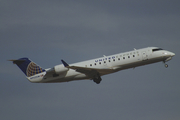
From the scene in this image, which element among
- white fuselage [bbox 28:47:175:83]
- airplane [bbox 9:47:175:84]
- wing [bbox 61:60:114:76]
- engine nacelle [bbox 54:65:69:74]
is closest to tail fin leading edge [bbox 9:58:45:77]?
airplane [bbox 9:47:175:84]

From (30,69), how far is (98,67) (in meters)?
9.10

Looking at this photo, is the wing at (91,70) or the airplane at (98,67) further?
the airplane at (98,67)

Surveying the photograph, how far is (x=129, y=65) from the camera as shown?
98.8 ft

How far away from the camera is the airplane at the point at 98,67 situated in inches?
1185

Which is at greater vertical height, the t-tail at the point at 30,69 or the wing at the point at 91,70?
the t-tail at the point at 30,69

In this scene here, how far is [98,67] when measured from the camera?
30.8 meters

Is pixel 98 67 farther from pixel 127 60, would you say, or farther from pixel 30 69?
pixel 30 69

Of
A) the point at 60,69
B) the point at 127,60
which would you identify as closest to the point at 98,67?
the point at 127,60

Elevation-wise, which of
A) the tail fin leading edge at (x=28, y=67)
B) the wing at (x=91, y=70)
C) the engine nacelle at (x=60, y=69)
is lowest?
the wing at (x=91, y=70)

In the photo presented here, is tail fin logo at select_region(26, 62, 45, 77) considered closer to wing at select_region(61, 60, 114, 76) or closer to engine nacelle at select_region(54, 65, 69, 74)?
engine nacelle at select_region(54, 65, 69, 74)

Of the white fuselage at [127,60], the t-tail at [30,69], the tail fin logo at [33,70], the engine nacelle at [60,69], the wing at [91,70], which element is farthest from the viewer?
the tail fin logo at [33,70]

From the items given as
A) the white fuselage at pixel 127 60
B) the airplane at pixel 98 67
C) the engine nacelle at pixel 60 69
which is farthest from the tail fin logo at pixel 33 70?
the white fuselage at pixel 127 60

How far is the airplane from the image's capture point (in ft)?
98.8

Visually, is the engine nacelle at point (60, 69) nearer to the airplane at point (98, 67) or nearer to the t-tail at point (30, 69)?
the airplane at point (98, 67)
